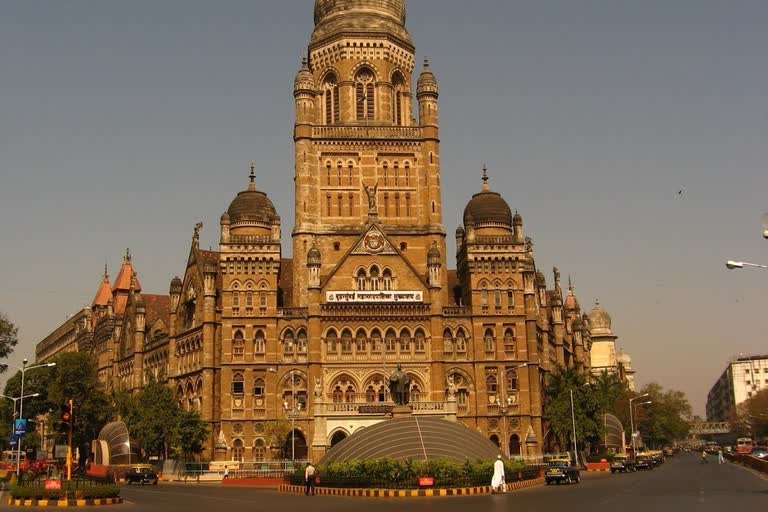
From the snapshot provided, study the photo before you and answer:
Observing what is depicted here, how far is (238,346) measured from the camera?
79.2m

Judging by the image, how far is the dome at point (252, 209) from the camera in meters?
84.2

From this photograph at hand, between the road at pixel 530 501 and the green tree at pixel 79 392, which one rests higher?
A: the green tree at pixel 79 392

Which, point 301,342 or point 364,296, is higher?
point 364,296

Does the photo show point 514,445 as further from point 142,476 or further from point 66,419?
point 66,419

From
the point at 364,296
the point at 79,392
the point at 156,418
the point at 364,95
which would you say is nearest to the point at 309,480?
the point at 156,418

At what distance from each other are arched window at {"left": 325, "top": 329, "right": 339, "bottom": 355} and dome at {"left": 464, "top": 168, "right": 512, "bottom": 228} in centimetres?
1649

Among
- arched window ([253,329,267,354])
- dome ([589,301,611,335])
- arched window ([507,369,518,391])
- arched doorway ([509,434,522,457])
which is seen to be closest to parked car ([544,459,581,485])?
arched doorway ([509,434,522,457])

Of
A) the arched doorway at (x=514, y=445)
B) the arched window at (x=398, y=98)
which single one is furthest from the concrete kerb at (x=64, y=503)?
the arched window at (x=398, y=98)

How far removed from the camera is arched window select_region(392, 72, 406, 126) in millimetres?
88938

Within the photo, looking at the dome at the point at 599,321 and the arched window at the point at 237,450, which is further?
the dome at the point at 599,321

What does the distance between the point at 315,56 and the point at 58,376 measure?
37.2 m

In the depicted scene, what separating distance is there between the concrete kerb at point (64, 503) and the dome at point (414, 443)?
14.4 m

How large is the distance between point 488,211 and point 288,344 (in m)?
21.6

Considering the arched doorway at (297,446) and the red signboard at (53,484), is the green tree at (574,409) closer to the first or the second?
the arched doorway at (297,446)
